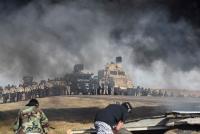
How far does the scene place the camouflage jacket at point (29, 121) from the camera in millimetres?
14305

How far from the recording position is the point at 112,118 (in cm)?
1288

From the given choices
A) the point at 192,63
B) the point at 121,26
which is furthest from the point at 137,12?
the point at 192,63

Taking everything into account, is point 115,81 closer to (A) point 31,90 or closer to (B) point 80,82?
(B) point 80,82

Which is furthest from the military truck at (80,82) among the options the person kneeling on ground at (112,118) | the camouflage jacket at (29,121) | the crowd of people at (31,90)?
the person kneeling on ground at (112,118)

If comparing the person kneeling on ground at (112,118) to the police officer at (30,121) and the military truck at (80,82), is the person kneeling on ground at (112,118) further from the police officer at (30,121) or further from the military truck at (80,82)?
the military truck at (80,82)

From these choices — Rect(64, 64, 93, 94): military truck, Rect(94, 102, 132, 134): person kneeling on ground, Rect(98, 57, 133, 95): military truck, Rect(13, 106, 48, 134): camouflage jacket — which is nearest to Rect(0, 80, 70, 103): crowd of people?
Rect(64, 64, 93, 94): military truck

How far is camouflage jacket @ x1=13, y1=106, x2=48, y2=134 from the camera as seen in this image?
563 inches

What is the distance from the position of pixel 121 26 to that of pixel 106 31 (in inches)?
73.1

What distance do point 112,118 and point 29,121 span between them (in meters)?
2.77

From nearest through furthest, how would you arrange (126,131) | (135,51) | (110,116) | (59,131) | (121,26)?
1. (110,116)
2. (126,131)
3. (59,131)
4. (121,26)
5. (135,51)

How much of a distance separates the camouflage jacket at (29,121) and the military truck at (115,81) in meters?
53.7

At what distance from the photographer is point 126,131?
18.0 meters

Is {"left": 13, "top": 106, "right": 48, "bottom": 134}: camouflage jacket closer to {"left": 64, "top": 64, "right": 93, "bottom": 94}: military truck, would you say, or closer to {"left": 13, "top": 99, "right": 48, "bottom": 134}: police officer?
{"left": 13, "top": 99, "right": 48, "bottom": 134}: police officer

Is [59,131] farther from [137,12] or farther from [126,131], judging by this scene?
[137,12]
